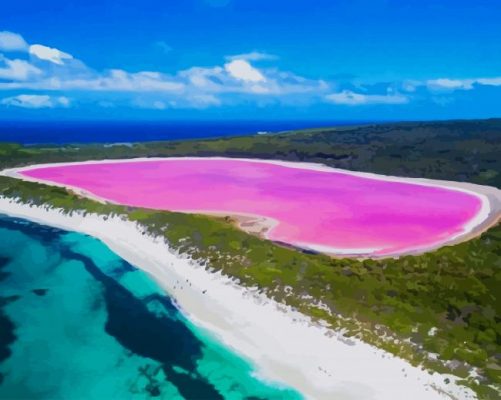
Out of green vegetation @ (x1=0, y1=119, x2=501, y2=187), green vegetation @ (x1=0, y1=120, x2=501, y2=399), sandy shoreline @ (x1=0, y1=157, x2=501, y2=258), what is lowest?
green vegetation @ (x1=0, y1=120, x2=501, y2=399)

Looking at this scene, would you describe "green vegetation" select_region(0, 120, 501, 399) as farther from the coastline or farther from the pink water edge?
the pink water edge

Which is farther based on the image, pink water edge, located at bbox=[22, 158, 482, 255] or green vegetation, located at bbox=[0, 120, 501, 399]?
pink water edge, located at bbox=[22, 158, 482, 255]

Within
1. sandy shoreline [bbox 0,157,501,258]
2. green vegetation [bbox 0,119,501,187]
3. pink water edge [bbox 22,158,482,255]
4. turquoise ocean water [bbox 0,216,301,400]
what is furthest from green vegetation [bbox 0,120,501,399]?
green vegetation [bbox 0,119,501,187]

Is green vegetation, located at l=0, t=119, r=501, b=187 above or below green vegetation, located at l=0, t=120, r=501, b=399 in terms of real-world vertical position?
above

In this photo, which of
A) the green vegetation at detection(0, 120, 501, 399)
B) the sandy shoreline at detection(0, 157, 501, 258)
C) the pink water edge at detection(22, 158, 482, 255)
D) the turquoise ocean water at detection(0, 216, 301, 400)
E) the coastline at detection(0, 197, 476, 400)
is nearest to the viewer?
the coastline at detection(0, 197, 476, 400)

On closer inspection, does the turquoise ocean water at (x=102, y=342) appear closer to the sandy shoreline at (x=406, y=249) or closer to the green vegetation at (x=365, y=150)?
the sandy shoreline at (x=406, y=249)

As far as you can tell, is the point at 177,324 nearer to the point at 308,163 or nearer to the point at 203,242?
the point at 203,242
